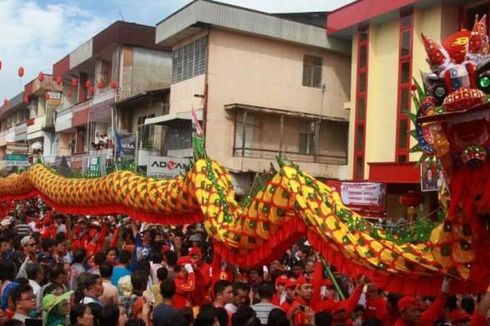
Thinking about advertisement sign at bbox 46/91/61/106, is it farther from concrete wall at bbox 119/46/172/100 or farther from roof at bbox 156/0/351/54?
roof at bbox 156/0/351/54

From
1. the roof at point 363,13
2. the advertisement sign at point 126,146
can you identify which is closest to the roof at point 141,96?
the advertisement sign at point 126,146

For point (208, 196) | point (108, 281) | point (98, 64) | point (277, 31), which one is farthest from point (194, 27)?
point (108, 281)

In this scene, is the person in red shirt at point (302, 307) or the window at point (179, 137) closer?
the person in red shirt at point (302, 307)

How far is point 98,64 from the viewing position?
25375mm

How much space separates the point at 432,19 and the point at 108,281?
1226 cm

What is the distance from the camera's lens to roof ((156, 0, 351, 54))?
17.7m

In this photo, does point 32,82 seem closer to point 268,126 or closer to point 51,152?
point 51,152

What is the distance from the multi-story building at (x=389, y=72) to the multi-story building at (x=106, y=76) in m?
7.15

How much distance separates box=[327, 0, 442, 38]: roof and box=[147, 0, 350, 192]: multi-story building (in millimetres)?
865

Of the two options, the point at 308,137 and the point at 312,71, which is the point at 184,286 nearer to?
the point at 308,137

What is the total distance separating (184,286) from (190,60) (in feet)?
46.1

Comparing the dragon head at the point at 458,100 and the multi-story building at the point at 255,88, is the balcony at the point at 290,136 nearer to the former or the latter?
the multi-story building at the point at 255,88

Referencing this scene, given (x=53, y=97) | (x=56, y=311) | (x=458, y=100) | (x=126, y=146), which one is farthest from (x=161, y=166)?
(x=53, y=97)

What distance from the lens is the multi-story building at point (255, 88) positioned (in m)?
18.2
